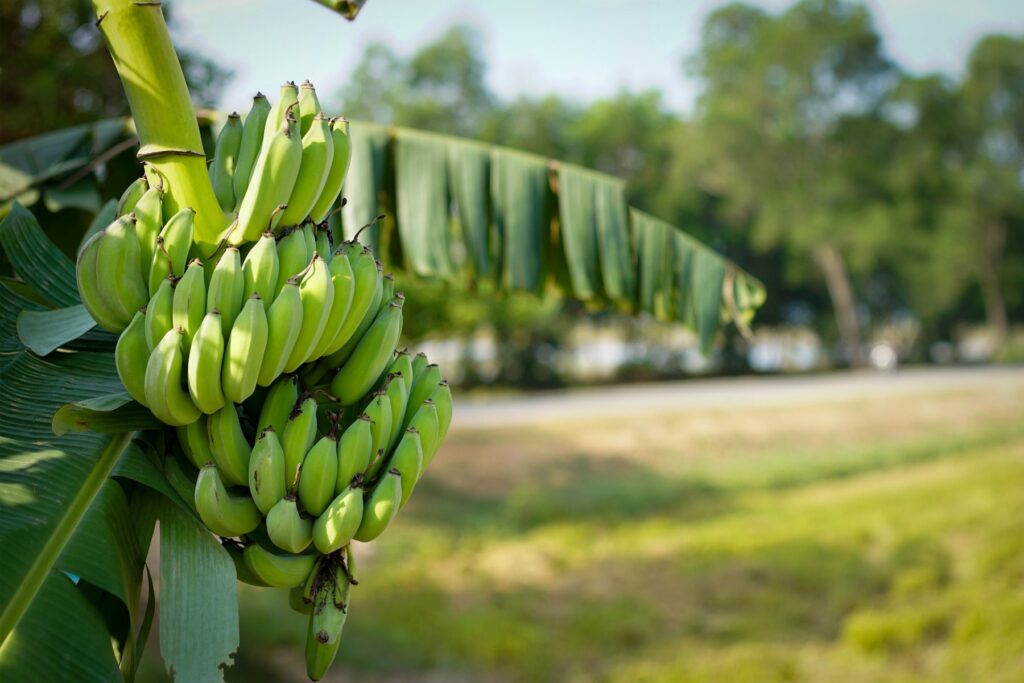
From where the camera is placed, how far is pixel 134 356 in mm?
1149

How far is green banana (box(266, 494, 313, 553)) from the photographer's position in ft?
3.67

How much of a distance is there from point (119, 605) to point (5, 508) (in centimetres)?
23

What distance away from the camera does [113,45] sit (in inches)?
47.8

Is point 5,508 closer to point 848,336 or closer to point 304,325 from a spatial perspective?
point 304,325

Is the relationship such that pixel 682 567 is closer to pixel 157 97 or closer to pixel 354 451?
pixel 354 451

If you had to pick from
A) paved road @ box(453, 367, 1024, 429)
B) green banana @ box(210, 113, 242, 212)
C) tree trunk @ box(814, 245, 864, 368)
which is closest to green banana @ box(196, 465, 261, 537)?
green banana @ box(210, 113, 242, 212)

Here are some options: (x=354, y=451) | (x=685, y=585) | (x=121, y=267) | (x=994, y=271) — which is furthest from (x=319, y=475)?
(x=994, y=271)

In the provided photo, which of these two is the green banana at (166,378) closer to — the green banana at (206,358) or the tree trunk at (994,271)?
the green banana at (206,358)

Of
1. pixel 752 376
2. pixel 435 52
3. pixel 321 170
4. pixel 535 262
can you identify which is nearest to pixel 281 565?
pixel 321 170

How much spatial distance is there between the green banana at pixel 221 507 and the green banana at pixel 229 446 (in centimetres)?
2

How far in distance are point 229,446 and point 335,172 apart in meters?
0.43

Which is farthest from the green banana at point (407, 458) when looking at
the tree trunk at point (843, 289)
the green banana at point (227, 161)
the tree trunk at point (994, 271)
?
the tree trunk at point (994, 271)

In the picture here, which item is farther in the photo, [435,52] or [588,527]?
[435,52]

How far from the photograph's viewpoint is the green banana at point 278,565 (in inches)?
46.1
